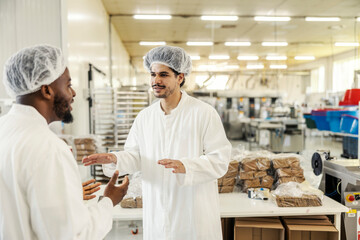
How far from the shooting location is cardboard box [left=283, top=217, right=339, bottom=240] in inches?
75.8

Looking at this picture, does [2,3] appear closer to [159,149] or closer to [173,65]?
[173,65]

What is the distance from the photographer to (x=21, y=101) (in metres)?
0.99

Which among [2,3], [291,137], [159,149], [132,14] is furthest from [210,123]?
[291,137]

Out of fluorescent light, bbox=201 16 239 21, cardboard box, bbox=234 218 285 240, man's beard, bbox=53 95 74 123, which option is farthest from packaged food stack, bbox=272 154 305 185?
fluorescent light, bbox=201 16 239 21

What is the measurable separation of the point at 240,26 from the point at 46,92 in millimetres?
7437

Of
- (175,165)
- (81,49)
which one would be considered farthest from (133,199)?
(81,49)

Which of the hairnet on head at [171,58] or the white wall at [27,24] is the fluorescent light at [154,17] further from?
the hairnet on head at [171,58]

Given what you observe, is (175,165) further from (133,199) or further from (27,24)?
(27,24)

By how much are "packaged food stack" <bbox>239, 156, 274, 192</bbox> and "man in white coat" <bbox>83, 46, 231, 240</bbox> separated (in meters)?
0.69

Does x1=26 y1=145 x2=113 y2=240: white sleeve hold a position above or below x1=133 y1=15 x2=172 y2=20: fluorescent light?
below

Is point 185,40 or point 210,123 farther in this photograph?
point 185,40

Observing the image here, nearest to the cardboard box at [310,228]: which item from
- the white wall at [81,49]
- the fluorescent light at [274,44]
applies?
the white wall at [81,49]

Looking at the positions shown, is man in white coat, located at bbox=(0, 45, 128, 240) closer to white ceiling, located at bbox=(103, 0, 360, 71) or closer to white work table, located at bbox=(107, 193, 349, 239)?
white work table, located at bbox=(107, 193, 349, 239)

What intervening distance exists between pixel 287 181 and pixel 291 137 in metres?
5.54
